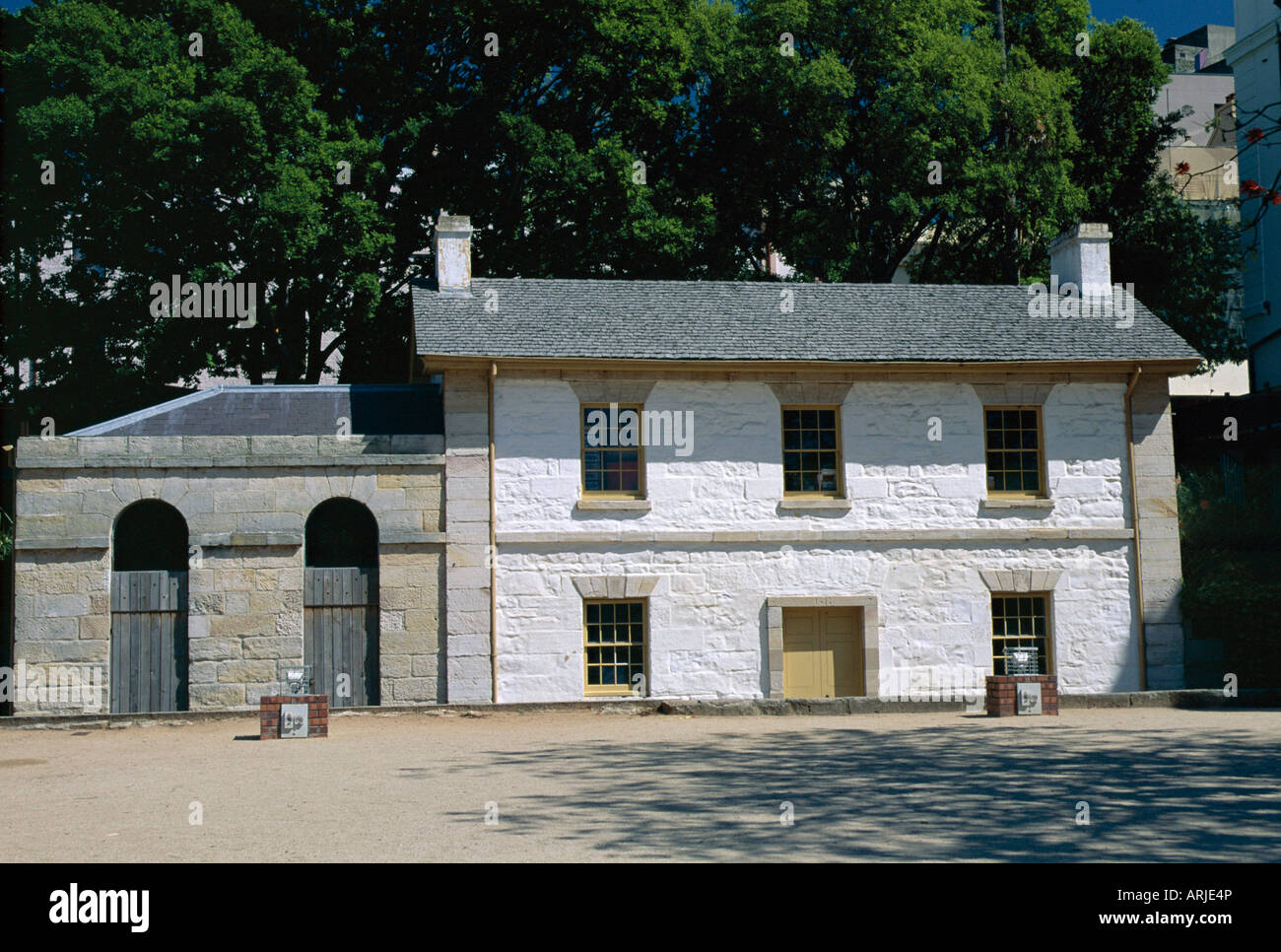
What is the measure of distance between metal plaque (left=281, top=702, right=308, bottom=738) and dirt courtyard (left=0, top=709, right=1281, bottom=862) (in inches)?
15.8

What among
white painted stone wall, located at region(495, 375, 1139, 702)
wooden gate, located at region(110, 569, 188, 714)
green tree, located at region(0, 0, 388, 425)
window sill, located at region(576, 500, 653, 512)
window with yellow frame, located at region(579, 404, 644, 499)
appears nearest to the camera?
wooden gate, located at region(110, 569, 188, 714)

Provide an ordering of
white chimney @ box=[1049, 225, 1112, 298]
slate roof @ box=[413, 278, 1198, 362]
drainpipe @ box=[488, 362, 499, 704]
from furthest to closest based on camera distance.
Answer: white chimney @ box=[1049, 225, 1112, 298]
slate roof @ box=[413, 278, 1198, 362]
drainpipe @ box=[488, 362, 499, 704]

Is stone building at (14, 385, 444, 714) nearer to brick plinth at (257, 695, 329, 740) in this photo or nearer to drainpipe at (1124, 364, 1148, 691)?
brick plinth at (257, 695, 329, 740)

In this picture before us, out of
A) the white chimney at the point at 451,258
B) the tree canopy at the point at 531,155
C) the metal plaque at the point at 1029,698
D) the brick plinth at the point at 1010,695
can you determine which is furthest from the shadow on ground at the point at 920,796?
the tree canopy at the point at 531,155

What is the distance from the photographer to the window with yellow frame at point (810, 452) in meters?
22.4

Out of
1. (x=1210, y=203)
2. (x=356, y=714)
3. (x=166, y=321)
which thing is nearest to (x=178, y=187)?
(x=166, y=321)

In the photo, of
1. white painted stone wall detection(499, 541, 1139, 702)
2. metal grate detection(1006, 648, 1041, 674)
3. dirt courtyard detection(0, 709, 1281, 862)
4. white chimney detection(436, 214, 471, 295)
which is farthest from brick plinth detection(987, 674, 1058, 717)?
white chimney detection(436, 214, 471, 295)

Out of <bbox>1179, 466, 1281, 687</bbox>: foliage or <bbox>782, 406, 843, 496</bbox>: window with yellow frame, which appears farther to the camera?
<bbox>782, 406, 843, 496</bbox>: window with yellow frame

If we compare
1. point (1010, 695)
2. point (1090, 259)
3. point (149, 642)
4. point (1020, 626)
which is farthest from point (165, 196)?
point (1010, 695)

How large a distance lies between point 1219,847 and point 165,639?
51.6 ft

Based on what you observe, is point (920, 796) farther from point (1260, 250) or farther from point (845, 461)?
point (1260, 250)

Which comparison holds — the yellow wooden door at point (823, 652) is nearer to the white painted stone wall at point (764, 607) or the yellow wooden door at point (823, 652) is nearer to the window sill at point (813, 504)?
the white painted stone wall at point (764, 607)

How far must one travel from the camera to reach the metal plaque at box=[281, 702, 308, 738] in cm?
1695

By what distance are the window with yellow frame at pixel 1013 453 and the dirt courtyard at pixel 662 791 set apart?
5.74 metres
